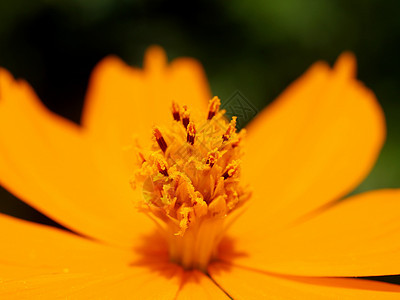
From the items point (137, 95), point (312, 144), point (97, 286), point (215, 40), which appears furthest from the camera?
point (215, 40)

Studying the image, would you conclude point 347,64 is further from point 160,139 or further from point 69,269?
point 69,269

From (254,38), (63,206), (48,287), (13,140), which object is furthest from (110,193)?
(254,38)

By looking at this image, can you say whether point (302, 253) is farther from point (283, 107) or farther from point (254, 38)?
point (254, 38)

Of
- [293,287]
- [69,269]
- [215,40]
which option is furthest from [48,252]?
[215,40]

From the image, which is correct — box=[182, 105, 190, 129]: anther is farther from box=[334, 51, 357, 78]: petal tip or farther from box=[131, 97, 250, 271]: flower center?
box=[334, 51, 357, 78]: petal tip

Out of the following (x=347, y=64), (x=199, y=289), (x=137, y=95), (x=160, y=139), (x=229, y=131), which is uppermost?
(x=347, y=64)

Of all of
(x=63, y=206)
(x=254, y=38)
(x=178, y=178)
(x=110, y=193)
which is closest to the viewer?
(x=178, y=178)

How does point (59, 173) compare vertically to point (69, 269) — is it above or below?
above

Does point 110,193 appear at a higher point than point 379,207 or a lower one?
lower
